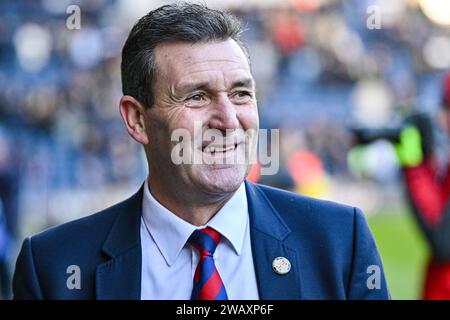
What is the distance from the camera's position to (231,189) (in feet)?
5.24

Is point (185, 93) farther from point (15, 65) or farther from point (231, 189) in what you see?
point (15, 65)

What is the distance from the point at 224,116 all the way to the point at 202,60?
11cm

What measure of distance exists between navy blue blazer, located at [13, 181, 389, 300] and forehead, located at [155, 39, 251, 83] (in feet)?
0.82

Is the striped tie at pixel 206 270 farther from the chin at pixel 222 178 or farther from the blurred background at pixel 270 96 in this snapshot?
the blurred background at pixel 270 96

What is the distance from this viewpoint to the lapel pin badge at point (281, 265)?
1.58 meters

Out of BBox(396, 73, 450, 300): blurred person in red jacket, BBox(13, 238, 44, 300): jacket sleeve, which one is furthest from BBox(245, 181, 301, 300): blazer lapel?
BBox(396, 73, 450, 300): blurred person in red jacket

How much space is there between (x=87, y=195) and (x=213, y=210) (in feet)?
23.5

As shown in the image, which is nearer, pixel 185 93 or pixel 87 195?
pixel 185 93

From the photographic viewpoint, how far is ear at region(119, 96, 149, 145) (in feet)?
5.91

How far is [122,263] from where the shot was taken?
5.34 feet

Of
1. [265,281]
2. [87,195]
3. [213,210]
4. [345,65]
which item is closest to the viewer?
[265,281]

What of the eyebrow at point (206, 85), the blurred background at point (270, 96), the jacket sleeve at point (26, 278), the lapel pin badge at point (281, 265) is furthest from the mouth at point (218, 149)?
the blurred background at point (270, 96)

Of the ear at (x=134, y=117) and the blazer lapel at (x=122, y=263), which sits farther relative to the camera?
the ear at (x=134, y=117)

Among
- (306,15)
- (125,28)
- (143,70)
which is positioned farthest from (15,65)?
(143,70)
